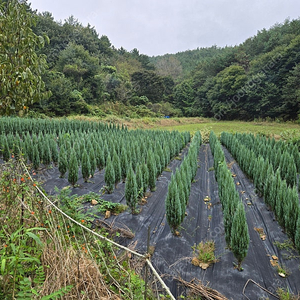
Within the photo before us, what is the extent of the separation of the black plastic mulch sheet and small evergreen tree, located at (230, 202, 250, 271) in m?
0.17

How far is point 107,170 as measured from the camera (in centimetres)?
459

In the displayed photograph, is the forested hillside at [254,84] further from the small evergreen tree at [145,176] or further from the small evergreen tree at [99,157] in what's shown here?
the small evergreen tree at [145,176]

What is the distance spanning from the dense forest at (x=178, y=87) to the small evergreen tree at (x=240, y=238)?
899 inches

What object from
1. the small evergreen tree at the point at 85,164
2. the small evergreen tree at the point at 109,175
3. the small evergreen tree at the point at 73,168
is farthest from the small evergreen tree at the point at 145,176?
the small evergreen tree at the point at 73,168

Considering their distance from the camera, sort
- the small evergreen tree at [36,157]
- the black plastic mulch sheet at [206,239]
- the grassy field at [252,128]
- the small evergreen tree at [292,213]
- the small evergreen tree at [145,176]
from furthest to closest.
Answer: the grassy field at [252,128] < the small evergreen tree at [36,157] < the small evergreen tree at [145,176] < the small evergreen tree at [292,213] < the black plastic mulch sheet at [206,239]

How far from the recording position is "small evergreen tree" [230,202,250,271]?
8.70 ft

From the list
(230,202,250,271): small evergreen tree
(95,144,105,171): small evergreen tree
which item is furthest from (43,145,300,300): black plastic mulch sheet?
(95,144,105,171): small evergreen tree

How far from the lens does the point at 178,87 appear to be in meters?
43.6

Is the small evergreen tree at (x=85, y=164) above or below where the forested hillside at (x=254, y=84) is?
below

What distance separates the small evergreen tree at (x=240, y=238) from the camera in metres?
2.65

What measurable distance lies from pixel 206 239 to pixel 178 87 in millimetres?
42826

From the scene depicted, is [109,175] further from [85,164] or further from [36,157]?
[36,157]

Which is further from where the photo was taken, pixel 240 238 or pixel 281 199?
pixel 281 199

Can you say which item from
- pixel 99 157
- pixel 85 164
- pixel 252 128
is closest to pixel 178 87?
pixel 252 128
